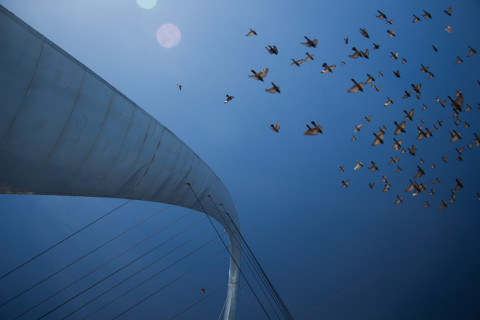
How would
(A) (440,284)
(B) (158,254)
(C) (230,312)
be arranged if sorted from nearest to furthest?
(C) (230,312) → (A) (440,284) → (B) (158,254)

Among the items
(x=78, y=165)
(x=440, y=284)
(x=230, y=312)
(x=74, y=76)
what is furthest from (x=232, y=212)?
(x=440, y=284)

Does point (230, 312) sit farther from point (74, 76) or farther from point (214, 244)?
point (214, 244)

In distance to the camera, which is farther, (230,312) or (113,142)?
(230,312)

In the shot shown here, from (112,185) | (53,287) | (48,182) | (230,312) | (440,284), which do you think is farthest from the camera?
(440,284)

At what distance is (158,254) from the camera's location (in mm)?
43875

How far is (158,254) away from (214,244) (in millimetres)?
11026

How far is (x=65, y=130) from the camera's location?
288 cm

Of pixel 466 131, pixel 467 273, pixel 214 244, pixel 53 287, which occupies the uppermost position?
pixel 53 287

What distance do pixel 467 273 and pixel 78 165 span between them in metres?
59.1

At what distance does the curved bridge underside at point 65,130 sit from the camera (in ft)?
7.39

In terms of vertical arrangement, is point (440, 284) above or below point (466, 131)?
below

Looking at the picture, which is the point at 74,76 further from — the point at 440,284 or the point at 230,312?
the point at 440,284

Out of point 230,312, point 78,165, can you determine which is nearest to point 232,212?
point 230,312

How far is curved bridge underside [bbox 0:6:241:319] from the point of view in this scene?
2.25 metres
